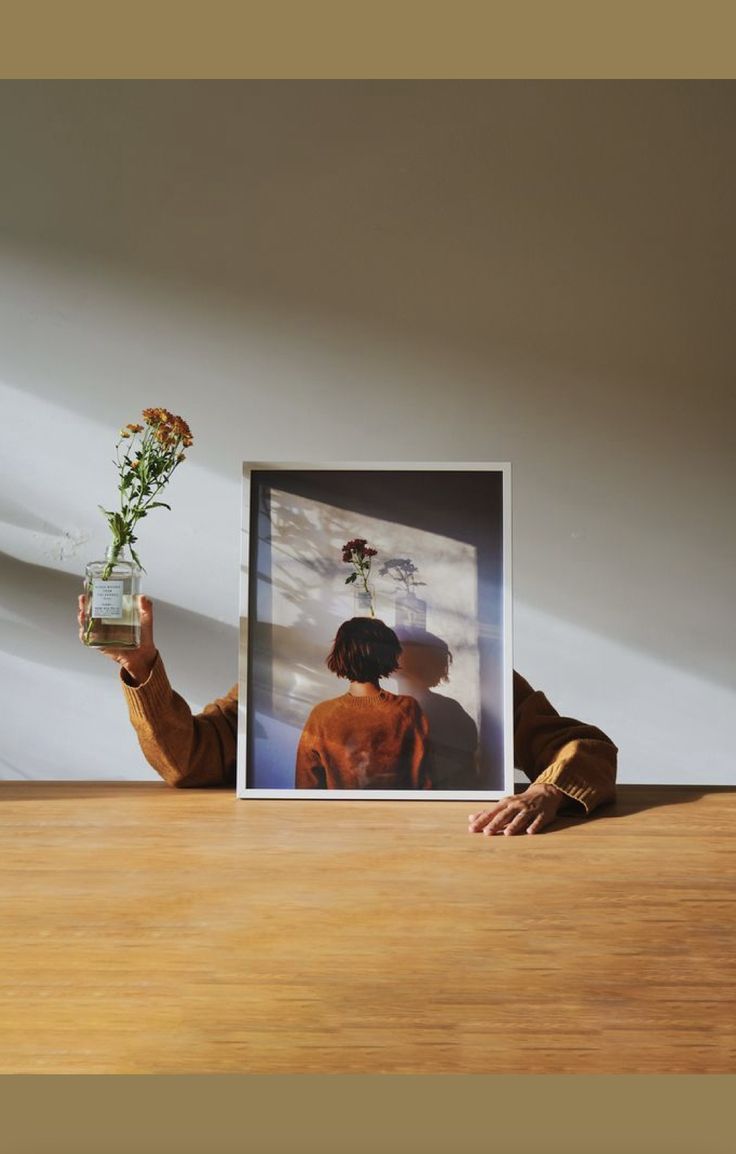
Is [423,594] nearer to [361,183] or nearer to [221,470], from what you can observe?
[221,470]

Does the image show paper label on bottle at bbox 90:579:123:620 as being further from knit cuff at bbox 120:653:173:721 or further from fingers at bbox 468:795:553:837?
fingers at bbox 468:795:553:837

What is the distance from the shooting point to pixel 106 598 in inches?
48.9

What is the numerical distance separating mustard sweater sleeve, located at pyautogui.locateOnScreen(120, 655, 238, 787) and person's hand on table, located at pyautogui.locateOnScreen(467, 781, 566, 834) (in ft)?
1.29

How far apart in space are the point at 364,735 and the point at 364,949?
513mm

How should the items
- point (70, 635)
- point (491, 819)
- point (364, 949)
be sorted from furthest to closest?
point (70, 635), point (491, 819), point (364, 949)

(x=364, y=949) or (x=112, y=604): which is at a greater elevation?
(x=112, y=604)

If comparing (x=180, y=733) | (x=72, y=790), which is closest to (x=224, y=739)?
(x=180, y=733)

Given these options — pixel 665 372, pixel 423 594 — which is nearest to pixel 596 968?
pixel 423 594

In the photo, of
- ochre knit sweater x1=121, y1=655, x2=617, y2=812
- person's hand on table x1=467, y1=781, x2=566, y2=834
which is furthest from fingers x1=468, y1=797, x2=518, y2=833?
ochre knit sweater x1=121, y1=655, x2=617, y2=812

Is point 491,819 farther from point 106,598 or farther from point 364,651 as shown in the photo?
point 106,598

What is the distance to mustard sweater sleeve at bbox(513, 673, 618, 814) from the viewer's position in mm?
1178

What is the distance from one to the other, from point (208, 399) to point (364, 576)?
1.99 metres

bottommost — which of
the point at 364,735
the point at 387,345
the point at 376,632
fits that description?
the point at 364,735

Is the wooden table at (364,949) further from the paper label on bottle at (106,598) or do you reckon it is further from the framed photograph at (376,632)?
the paper label on bottle at (106,598)
